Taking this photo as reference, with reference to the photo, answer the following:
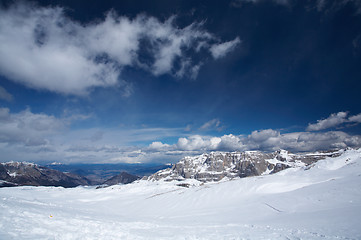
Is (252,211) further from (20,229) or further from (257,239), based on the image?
(20,229)

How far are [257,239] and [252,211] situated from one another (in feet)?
59.6

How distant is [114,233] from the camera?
13938mm

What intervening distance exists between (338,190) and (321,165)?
141ft

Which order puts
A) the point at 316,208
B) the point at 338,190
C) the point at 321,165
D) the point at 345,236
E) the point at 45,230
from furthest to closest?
the point at 321,165
the point at 338,190
the point at 316,208
the point at 345,236
the point at 45,230

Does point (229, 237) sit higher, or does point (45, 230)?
point (45, 230)

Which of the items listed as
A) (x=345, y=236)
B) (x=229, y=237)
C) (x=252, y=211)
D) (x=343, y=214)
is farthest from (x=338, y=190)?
(x=229, y=237)

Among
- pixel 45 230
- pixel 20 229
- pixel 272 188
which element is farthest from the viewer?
pixel 272 188

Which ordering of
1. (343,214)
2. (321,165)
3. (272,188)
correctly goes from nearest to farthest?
1. (343,214)
2. (272,188)
3. (321,165)

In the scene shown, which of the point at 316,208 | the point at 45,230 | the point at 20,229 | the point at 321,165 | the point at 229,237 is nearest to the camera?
the point at 20,229

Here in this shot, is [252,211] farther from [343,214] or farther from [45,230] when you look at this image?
[45,230]

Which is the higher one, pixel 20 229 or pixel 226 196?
pixel 20 229

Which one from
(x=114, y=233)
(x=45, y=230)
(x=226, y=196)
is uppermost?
(x=45, y=230)

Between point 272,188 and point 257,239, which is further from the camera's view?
point 272,188

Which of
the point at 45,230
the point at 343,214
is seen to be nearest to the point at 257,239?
the point at 343,214
